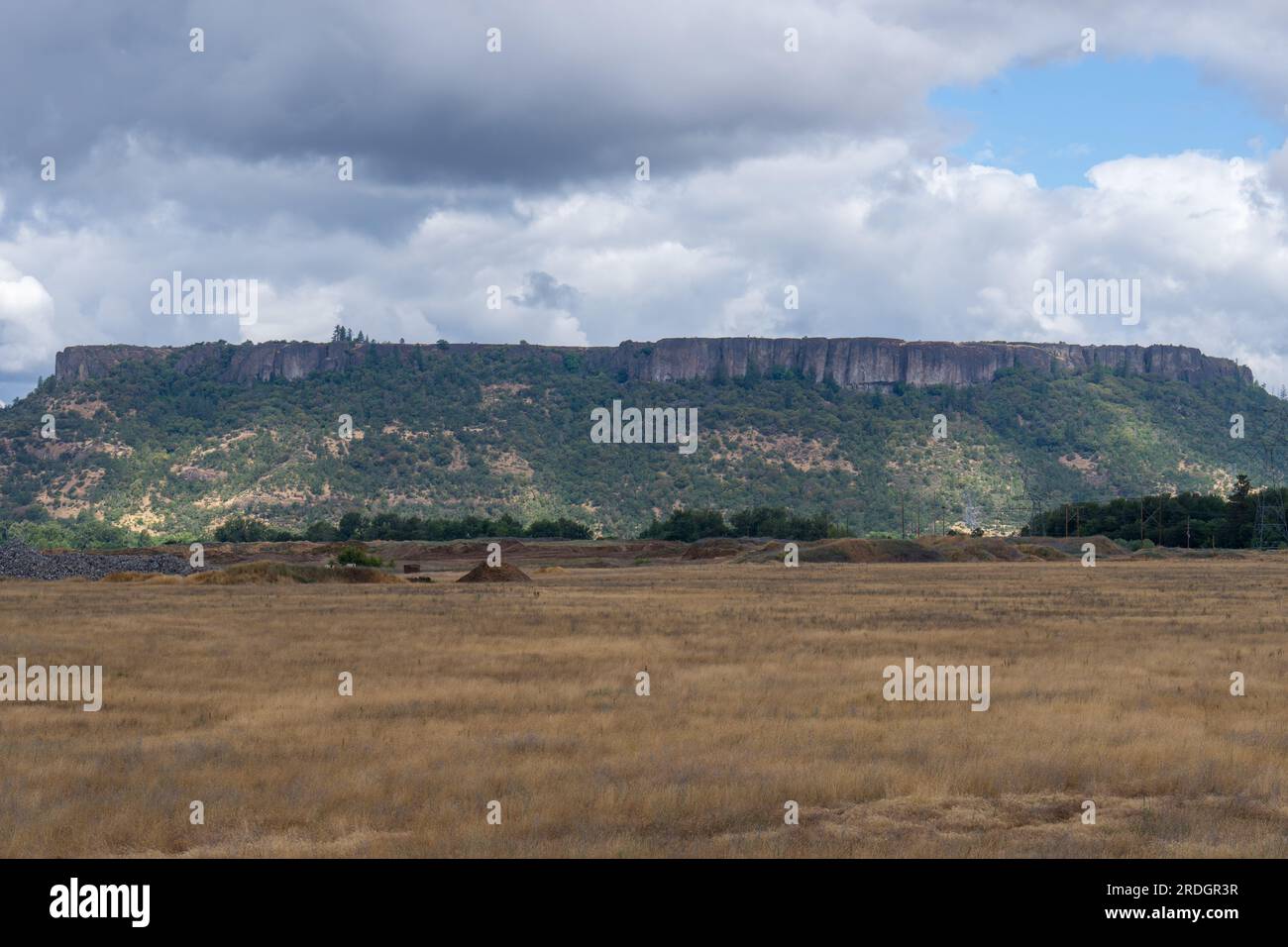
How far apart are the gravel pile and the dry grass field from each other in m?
40.1

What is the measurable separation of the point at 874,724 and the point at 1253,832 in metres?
7.08

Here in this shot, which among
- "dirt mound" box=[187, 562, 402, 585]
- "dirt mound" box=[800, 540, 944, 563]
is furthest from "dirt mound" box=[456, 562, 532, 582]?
"dirt mound" box=[800, 540, 944, 563]

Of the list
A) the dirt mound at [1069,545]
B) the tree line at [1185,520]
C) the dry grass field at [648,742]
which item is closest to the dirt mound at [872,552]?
the dirt mound at [1069,545]

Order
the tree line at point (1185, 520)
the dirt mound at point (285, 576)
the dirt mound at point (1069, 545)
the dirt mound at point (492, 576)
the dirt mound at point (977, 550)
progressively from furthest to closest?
the tree line at point (1185, 520) < the dirt mound at point (1069, 545) < the dirt mound at point (977, 550) < the dirt mound at point (492, 576) < the dirt mound at point (285, 576)

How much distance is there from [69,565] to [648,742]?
70.7m

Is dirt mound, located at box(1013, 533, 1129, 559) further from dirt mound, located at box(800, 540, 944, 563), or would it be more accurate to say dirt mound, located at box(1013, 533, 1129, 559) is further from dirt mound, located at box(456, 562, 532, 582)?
dirt mound, located at box(456, 562, 532, 582)

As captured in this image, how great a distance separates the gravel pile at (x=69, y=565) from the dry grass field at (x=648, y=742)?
4013cm

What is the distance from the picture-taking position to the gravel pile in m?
75.8

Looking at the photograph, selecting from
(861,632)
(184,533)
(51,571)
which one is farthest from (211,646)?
(184,533)

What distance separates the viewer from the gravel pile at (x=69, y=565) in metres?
75.8

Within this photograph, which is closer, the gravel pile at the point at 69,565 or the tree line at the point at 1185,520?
the gravel pile at the point at 69,565

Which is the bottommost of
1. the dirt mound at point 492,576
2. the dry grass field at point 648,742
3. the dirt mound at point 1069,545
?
the dirt mound at point 1069,545

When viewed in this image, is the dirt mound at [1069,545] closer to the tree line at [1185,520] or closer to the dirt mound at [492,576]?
the tree line at [1185,520]
